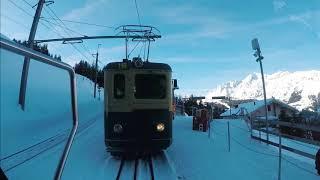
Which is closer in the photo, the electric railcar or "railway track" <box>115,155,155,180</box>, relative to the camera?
"railway track" <box>115,155,155,180</box>

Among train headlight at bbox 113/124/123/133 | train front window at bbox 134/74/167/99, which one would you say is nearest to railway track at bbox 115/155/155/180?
train headlight at bbox 113/124/123/133

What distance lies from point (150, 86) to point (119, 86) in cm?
94

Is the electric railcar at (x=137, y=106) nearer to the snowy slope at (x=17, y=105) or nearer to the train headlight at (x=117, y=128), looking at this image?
the train headlight at (x=117, y=128)

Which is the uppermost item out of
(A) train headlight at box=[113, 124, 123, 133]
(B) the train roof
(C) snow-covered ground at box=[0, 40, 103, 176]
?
(B) the train roof

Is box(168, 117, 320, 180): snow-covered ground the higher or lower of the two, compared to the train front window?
lower

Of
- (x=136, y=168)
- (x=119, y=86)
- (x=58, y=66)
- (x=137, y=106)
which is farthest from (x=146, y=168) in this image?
(x=58, y=66)

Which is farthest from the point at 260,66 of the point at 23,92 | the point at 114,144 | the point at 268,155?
the point at 23,92

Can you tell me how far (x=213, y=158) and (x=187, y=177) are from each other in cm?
274

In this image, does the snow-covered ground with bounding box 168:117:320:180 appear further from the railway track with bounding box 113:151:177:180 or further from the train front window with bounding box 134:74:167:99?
the train front window with bounding box 134:74:167:99

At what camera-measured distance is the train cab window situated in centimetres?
1446

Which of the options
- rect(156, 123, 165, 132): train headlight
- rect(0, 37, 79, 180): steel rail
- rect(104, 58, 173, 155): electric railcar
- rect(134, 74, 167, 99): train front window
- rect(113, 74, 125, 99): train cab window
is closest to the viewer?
rect(0, 37, 79, 180): steel rail

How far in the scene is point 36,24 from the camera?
2122 centimetres

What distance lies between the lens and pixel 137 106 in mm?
14203

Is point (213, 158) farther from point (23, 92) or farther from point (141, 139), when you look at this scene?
point (23, 92)
